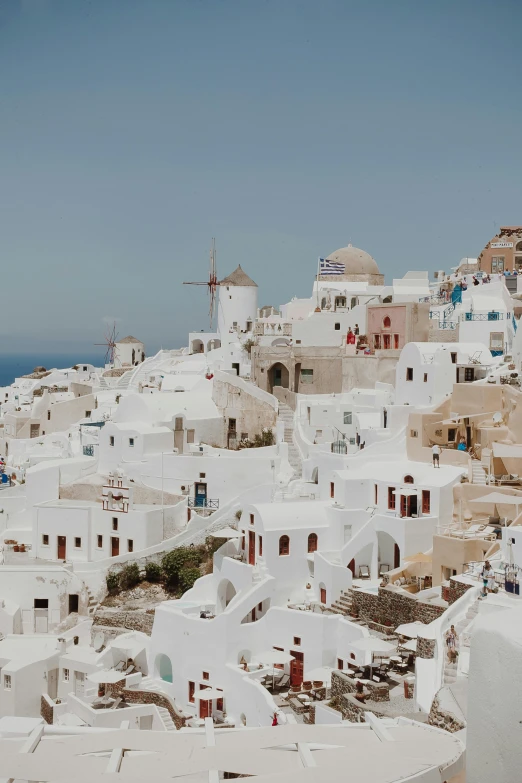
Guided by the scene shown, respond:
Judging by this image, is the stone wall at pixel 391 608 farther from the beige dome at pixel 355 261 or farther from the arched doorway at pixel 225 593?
the beige dome at pixel 355 261

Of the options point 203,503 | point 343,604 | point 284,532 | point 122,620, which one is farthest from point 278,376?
point 343,604

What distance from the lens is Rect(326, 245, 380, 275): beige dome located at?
48.6 metres

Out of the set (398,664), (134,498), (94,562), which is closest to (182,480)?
(134,498)

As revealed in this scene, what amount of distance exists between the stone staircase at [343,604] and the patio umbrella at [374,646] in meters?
3.11

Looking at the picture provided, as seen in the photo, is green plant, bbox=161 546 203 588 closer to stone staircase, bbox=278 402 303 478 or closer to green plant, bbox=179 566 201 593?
green plant, bbox=179 566 201 593

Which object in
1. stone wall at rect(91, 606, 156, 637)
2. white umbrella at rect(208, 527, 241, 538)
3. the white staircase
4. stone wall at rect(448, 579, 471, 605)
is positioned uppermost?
white umbrella at rect(208, 527, 241, 538)

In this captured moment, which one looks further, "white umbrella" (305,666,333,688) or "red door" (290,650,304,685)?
"red door" (290,650,304,685)

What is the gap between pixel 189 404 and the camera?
119 ft

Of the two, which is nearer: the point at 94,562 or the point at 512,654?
the point at 512,654

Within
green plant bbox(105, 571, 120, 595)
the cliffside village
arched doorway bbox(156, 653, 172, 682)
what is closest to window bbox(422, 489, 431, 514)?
the cliffside village

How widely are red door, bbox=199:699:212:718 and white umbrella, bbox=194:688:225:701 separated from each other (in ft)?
0.43

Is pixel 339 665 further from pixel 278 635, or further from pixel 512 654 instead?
pixel 512 654

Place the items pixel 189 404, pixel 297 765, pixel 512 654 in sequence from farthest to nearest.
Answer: pixel 189 404
pixel 297 765
pixel 512 654

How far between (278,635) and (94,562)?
8877 millimetres
